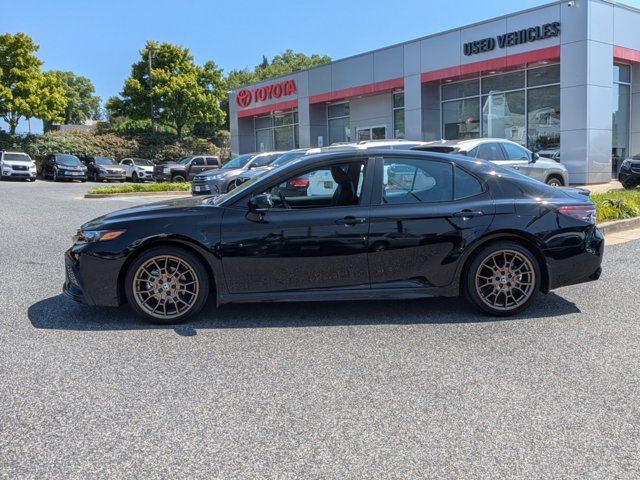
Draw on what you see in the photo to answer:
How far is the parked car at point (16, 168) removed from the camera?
104ft

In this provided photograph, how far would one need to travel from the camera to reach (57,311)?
18.6ft

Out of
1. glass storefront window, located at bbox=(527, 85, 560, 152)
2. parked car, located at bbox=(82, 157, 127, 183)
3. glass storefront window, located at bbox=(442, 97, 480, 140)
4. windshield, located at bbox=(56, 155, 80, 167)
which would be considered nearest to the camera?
glass storefront window, located at bbox=(527, 85, 560, 152)

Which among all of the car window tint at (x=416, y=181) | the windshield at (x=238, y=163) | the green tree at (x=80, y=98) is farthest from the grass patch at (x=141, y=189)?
the green tree at (x=80, y=98)

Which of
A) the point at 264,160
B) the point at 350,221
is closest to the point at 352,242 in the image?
the point at 350,221

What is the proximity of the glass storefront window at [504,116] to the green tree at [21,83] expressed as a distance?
29.3m

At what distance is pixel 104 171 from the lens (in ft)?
111

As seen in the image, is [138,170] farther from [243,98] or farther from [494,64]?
[494,64]

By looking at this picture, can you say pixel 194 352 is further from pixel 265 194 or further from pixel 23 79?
pixel 23 79

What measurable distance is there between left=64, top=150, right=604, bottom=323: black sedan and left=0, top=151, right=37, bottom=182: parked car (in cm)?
3021

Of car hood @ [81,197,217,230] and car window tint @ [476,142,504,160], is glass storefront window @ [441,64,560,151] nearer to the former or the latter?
car window tint @ [476,142,504,160]

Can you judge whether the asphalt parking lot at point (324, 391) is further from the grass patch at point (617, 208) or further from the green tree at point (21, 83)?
the green tree at point (21, 83)

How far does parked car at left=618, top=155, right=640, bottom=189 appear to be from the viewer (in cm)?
1702

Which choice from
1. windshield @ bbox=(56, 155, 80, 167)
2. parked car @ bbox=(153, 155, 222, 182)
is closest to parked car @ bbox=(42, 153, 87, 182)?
windshield @ bbox=(56, 155, 80, 167)

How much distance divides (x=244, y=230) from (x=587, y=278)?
3.22 metres
